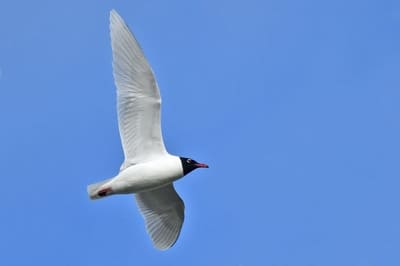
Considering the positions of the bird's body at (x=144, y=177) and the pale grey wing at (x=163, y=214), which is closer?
the bird's body at (x=144, y=177)

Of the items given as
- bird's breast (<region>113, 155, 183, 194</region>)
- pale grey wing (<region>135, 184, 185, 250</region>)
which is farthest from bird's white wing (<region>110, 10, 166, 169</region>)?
pale grey wing (<region>135, 184, 185, 250</region>)

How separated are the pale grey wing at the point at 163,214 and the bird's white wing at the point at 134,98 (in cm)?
126

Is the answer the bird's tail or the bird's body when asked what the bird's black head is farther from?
the bird's tail

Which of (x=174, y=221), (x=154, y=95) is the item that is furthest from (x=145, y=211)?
(x=154, y=95)

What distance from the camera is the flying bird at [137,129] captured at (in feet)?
76.5

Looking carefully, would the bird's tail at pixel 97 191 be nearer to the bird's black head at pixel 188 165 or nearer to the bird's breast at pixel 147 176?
Result: the bird's breast at pixel 147 176

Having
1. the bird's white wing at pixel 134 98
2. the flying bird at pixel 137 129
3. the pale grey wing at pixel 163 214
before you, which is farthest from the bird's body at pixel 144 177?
the pale grey wing at pixel 163 214

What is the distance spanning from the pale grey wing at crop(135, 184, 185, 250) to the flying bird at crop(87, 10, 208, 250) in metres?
0.59

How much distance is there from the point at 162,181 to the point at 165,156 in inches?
19.4

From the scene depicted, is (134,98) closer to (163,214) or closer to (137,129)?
(137,129)

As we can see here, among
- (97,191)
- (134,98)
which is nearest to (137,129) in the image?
(134,98)

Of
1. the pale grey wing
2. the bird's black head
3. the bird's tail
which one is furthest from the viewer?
the pale grey wing

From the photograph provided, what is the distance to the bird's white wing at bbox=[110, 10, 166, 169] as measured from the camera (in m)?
23.3

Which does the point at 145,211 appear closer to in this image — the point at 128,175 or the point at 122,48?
the point at 128,175
